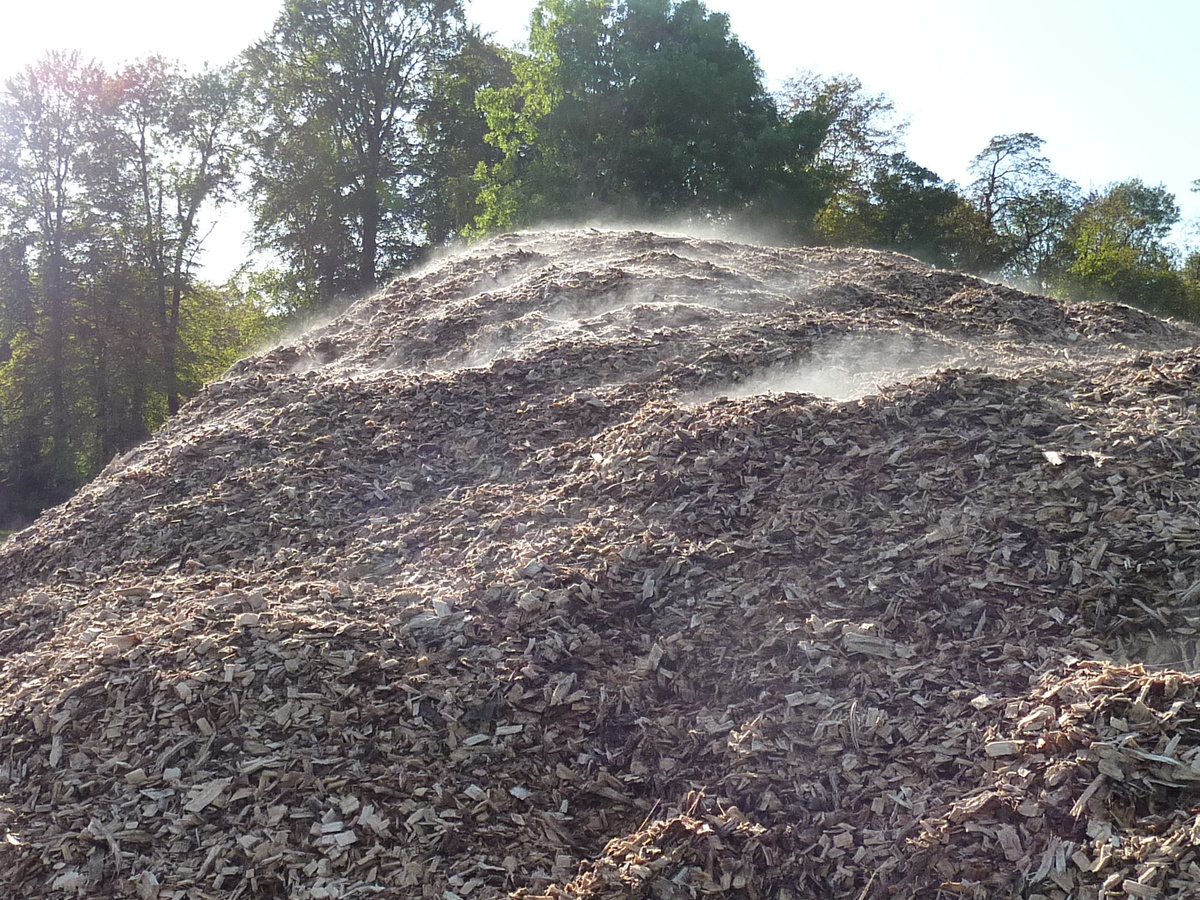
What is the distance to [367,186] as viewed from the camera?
24234mm

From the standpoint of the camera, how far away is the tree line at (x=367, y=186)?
790 inches

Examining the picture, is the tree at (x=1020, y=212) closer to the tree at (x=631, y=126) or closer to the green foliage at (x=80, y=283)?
the tree at (x=631, y=126)

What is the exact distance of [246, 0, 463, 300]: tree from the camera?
2359 cm

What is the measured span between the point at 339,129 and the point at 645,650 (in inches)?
930

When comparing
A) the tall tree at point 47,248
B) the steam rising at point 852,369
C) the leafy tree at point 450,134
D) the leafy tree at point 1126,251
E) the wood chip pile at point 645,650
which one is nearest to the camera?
the wood chip pile at point 645,650

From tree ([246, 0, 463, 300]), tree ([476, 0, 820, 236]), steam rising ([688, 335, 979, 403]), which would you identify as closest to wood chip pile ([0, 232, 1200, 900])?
steam rising ([688, 335, 979, 403])

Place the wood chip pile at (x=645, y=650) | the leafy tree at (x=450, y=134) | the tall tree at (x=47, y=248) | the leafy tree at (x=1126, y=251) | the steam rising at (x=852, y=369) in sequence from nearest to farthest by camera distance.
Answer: the wood chip pile at (x=645, y=650) → the steam rising at (x=852, y=369) → the tall tree at (x=47, y=248) → the leafy tree at (x=1126, y=251) → the leafy tree at (x=450, y=134)

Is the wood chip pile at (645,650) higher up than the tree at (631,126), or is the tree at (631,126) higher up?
the tree at (631,126)

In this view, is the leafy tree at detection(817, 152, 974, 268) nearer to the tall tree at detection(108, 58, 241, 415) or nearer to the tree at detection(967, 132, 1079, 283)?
the tree at detection(967, 132, 1079, 283)

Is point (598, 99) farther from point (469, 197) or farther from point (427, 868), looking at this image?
point (427, 868)

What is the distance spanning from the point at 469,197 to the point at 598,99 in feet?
14.0

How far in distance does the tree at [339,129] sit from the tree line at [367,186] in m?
0.06

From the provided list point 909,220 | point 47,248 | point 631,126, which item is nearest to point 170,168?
point 47,248

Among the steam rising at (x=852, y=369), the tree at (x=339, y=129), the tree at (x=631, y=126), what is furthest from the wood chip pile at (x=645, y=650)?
the tree at (x=339, y=129)
